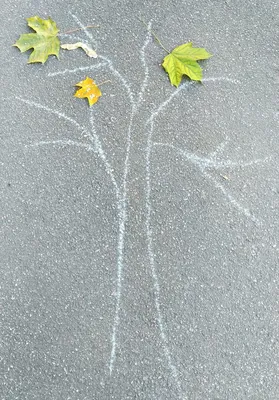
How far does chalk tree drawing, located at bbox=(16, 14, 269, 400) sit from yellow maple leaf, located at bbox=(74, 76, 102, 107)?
0.06 metres

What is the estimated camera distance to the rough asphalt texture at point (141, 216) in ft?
6.13

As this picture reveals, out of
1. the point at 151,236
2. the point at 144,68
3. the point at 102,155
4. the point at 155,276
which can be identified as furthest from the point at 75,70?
the point at 155,276

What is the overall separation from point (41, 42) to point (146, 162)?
2.44ft

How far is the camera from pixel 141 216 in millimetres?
2070

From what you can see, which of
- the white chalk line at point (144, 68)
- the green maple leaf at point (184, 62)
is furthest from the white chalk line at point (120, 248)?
the green maple leaf at point (184, 62)

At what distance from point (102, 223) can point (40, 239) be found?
24cm

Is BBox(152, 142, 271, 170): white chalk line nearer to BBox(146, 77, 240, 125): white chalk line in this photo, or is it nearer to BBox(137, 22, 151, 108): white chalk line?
BBox(146, 77, 240, 125): white chalk line

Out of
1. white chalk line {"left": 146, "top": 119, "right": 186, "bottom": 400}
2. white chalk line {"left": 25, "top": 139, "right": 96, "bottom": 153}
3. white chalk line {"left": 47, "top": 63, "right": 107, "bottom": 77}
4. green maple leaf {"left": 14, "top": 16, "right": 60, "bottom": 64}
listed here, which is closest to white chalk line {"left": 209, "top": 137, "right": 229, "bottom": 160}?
white chalk line {"left": 146, "top": 119, "right": 186, "bottom": 400}

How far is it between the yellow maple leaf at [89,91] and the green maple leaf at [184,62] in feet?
1.03

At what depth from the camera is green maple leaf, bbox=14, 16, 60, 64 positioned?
2363mm

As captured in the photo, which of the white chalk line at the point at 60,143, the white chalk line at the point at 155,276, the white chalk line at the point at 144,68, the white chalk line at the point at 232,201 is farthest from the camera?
the white chalk line at the point at 144,68

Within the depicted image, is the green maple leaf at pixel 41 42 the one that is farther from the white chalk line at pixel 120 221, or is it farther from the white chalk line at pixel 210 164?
the white chalk line at pixel 210 164

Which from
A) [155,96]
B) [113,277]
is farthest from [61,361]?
[155,96]

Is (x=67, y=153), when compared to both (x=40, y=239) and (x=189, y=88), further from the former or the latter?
(x=189, y=88)
